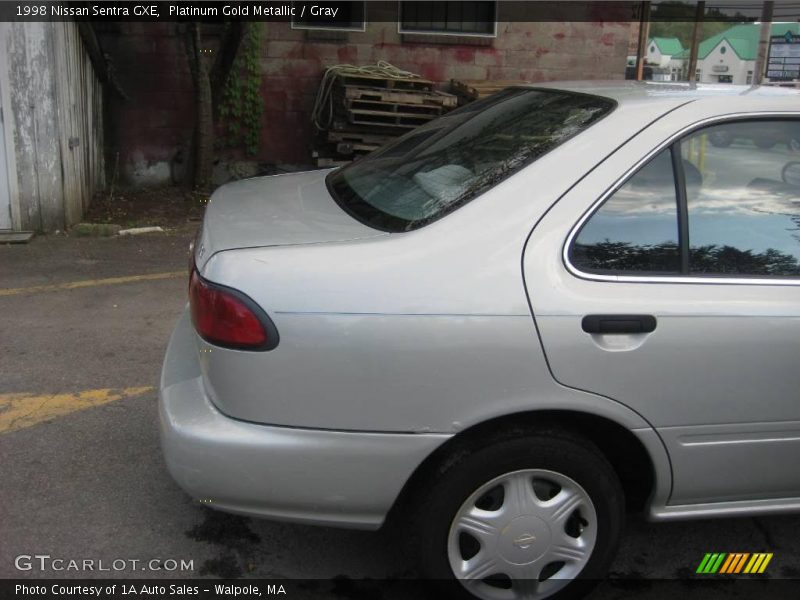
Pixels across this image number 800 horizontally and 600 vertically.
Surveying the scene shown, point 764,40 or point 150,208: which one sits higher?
point 764,40

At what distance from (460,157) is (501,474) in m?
1.12

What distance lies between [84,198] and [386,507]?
6860mm

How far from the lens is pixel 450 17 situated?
10.3 m

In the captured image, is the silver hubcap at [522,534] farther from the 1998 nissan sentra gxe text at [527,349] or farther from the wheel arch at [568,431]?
the wheel arch at [568,431]

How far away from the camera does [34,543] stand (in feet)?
9.41

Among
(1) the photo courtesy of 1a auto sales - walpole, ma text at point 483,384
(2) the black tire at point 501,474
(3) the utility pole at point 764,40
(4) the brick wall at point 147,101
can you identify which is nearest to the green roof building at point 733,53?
(3) the utility pole at point 764,40

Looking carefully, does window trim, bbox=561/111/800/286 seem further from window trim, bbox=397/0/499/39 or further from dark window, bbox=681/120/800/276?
window trim, bbox=397/0/499/39

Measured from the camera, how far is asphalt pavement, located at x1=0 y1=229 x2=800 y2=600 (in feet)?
9.20

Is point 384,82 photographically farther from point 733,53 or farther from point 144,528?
point 733,53

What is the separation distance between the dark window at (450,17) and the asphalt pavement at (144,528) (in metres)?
7.04

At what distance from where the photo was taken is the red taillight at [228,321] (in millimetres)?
2246

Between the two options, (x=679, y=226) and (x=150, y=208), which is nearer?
(x=679, y=226)

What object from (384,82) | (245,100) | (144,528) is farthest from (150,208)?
(144,528)

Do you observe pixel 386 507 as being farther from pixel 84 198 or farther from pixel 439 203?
pixel 84 198
